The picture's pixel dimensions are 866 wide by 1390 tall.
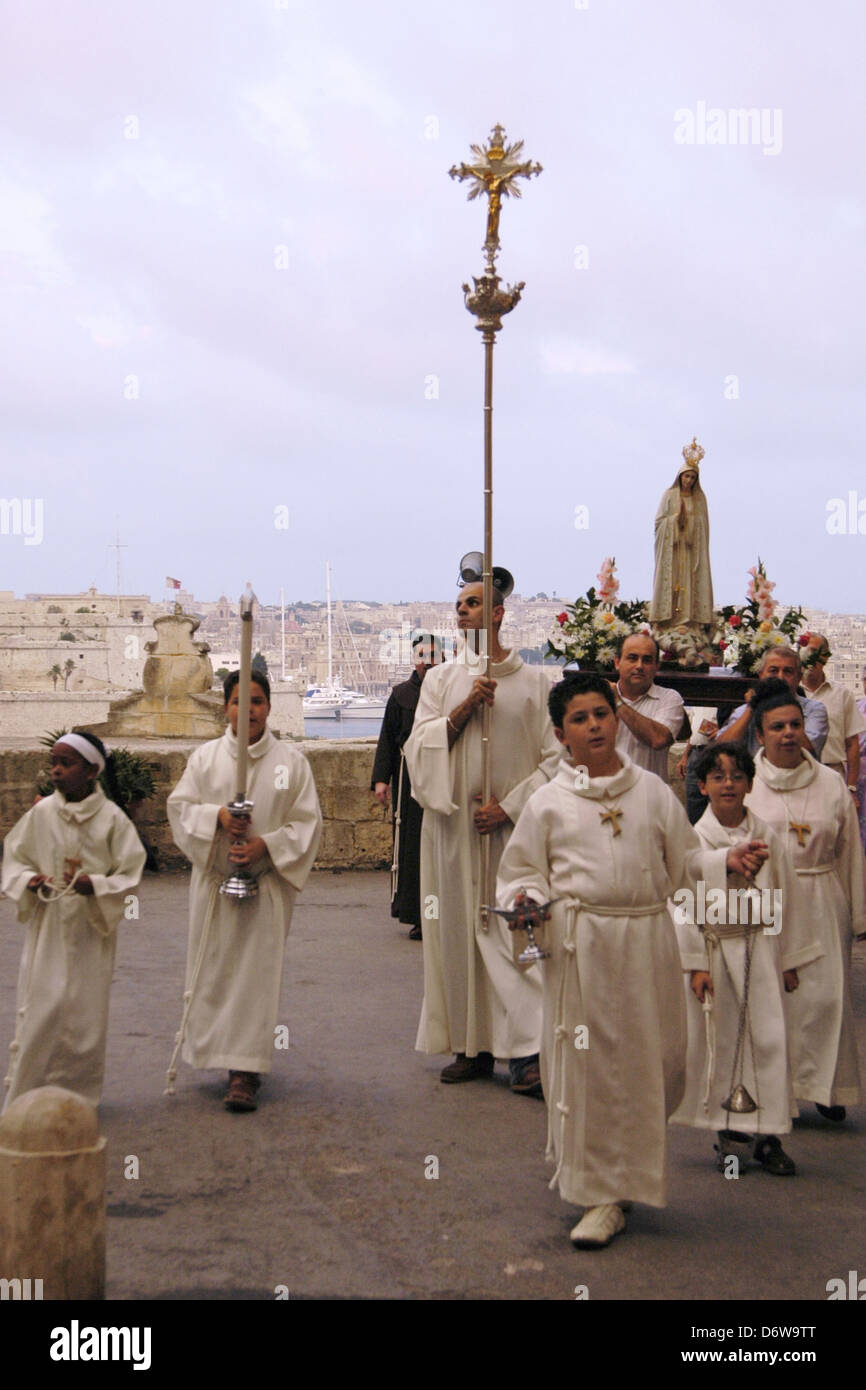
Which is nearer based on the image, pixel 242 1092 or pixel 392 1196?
pixel 392 1196

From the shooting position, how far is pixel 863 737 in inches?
438

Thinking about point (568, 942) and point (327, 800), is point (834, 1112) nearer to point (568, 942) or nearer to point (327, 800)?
point (568, 942)

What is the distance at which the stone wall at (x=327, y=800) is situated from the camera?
11734mm

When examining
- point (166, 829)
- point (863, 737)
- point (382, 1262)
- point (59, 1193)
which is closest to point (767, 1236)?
point (382, 1262)

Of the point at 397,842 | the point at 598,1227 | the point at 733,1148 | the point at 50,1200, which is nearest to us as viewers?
the point at 50,1200

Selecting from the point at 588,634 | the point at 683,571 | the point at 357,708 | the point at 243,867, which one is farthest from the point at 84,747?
the point at 357,708

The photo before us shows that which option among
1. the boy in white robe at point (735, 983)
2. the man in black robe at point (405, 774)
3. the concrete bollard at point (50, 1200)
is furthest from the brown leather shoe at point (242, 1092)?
the man in black robe at point (405, 774)

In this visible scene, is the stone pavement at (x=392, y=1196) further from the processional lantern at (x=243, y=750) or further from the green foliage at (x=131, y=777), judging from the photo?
the green foliage at (x=131, y=777)

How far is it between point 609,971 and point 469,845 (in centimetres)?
208

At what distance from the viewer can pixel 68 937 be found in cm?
585

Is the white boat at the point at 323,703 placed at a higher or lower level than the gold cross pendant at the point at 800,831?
lower

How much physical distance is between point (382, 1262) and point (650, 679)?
12.8 ft

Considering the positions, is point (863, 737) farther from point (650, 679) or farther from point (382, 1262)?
point (382, 1262)

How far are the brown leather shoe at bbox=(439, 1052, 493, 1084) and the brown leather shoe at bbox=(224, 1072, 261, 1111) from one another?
34.7 inches
